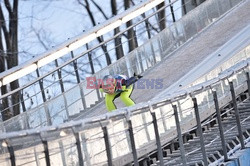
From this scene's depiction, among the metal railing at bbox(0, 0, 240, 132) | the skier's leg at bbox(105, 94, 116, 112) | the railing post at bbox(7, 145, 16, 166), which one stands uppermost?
the metal railing at bbox(0, 0, 240, 132)

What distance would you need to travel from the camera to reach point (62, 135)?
25.4 feet

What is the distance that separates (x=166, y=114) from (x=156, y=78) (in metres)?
10.7

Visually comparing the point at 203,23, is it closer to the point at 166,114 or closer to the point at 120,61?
the point at 120,61

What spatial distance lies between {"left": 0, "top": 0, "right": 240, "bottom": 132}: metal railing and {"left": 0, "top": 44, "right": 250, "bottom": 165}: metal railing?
571 centimetres

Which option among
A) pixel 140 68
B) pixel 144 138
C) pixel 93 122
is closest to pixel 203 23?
pixel 140 68

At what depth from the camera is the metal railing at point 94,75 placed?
17.0 m

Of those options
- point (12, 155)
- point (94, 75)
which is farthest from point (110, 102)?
point (12, 155)

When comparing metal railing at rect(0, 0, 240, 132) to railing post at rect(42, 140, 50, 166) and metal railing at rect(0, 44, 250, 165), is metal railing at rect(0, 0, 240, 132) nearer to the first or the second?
metal railing at rect(0, 44, 250, 165)

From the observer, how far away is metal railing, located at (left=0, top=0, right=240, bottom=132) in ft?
55.8


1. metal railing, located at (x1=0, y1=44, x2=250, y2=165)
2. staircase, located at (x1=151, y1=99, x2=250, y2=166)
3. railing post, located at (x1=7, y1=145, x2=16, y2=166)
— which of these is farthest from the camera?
staircase, located at (x1=151, y1=99, x2=250, y2=166)

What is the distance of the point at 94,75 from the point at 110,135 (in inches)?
441

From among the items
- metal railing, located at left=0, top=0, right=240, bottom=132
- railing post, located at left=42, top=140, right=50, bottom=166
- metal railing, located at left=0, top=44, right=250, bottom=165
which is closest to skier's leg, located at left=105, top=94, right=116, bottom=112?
metal railing, located at left=0, top=0, right=240, bottom=132

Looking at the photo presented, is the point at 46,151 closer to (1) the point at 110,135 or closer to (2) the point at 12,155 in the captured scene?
(2) the point at 12,155

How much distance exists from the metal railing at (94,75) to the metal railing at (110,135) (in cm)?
571
